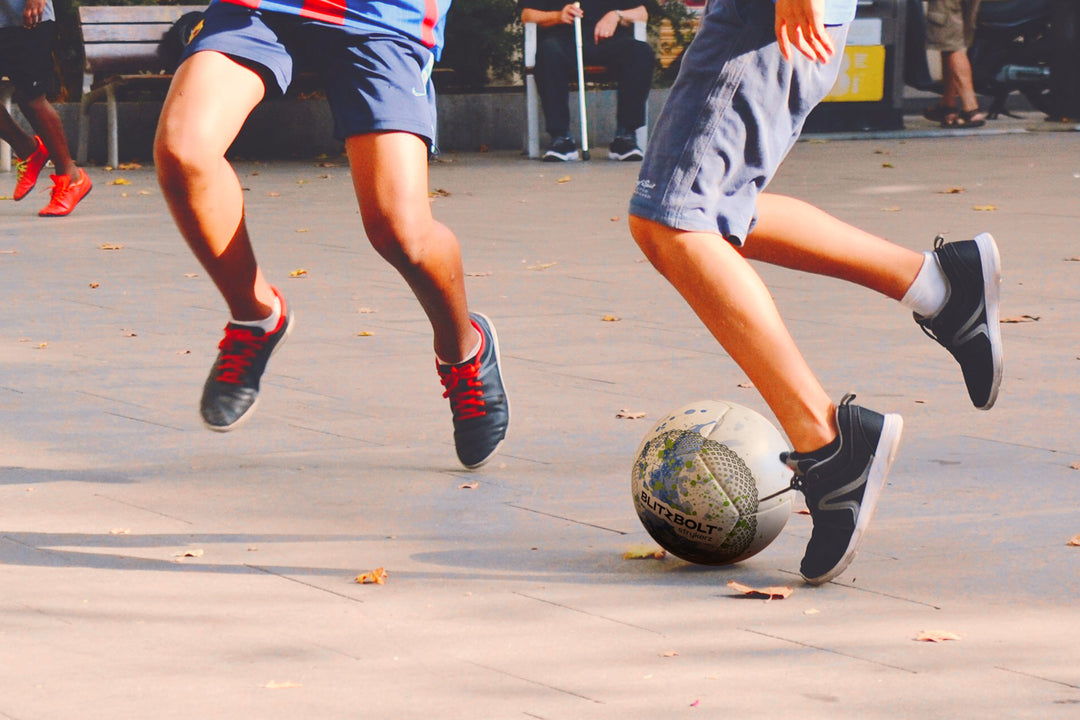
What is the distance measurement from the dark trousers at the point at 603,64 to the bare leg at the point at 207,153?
10.7 meters

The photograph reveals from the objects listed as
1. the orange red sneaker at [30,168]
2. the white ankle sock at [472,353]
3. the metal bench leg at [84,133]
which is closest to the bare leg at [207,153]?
the white ankle sock at [472,353]

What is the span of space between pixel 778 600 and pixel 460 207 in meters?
8.40

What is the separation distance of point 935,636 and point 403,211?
1672 millimetres

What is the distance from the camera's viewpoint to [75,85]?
17.0 meters

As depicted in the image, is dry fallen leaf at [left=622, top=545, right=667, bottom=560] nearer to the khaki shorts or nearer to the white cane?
the white cane

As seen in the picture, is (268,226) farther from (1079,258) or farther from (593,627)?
(593,627)

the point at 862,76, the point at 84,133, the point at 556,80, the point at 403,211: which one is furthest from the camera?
the point at 862,76

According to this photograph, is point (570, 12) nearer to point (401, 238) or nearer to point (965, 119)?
point (965, 119)

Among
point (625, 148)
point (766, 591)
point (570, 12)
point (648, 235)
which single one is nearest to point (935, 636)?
point (766, 591)

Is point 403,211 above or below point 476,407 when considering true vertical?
above

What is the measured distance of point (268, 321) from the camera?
4281 millimetres

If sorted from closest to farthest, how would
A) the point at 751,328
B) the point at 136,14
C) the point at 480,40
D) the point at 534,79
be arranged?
the point at 751,328 → the point at 136,14 → the point at 534,79 → the point at 480,40

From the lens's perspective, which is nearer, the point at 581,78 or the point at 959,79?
the point at 581,78

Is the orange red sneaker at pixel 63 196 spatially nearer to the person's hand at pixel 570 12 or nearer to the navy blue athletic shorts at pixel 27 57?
the navy blue athletic shorts at pixel 27 57
